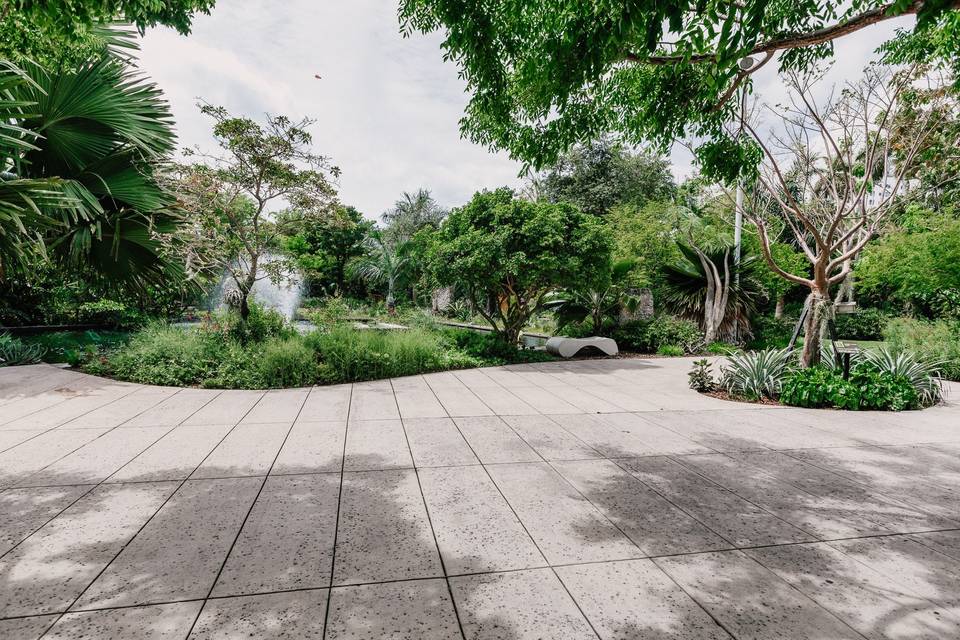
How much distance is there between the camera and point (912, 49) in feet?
15.4

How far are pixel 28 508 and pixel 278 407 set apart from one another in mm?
3025

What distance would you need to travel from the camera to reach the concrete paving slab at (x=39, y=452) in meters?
3.79

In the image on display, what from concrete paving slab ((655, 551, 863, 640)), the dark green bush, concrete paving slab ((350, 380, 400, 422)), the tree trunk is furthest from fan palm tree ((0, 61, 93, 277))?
the tree trunk

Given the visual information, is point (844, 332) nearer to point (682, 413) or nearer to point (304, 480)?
point (682, 413)

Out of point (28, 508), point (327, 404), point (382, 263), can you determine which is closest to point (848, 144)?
point (327, 404)

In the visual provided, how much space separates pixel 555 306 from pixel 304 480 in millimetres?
12323

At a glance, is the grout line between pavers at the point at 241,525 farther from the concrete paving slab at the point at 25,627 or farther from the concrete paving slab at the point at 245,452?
the concrete paving slab at the point at 25,627

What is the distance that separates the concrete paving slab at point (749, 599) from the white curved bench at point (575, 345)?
31.5 feet

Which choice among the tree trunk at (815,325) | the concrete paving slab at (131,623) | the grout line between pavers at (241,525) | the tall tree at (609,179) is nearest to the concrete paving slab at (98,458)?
the grout line between pavers at (241,525)

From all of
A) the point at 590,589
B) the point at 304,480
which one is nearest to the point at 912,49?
the point at 590,589

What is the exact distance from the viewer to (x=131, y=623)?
202 cm

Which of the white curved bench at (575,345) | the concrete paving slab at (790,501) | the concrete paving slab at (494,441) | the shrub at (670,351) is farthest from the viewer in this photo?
the shrub at (670,351)

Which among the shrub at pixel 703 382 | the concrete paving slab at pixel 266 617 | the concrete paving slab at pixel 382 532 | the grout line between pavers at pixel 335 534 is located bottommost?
the concrete paving slab at pixel 266 617

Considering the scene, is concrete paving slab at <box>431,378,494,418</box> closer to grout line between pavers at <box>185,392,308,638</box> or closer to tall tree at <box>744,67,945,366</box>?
grout line between pavers at <box>185,392,308,638</box>
